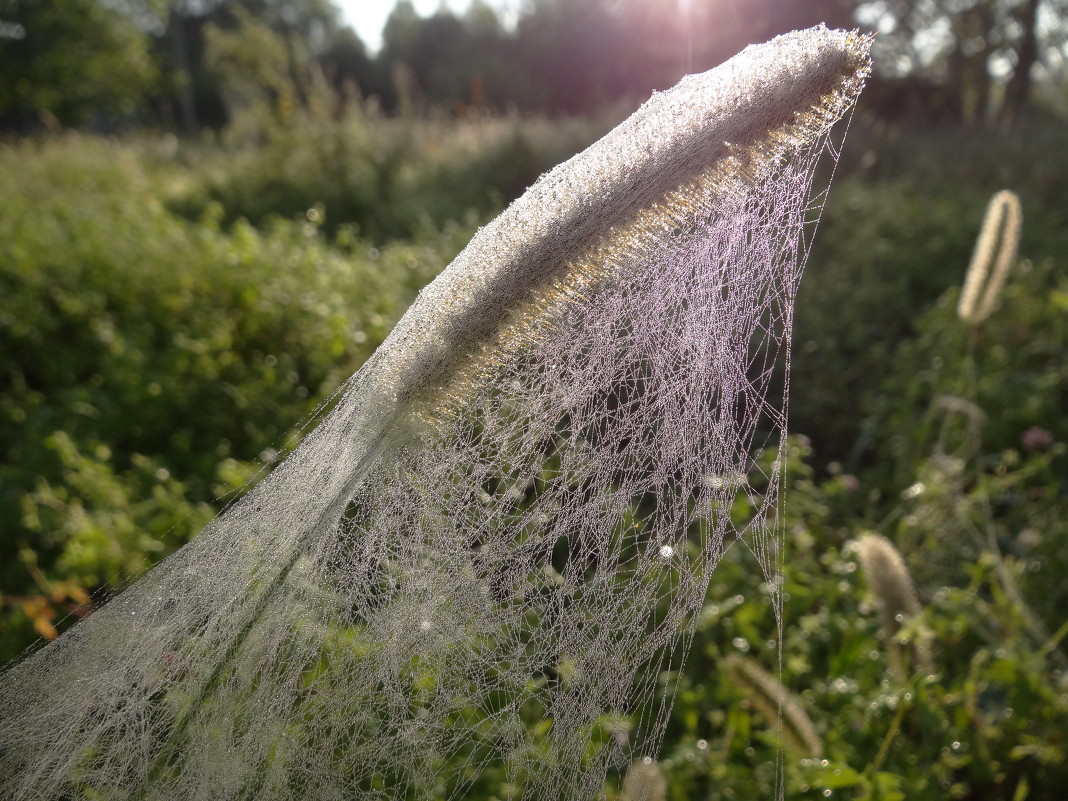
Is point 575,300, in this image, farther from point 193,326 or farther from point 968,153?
point 968,153

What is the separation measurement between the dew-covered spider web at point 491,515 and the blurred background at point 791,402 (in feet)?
0.88

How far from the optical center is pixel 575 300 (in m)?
0.78

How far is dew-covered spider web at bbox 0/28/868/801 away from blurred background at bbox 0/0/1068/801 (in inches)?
10.6

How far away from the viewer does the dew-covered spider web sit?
0.77 meters

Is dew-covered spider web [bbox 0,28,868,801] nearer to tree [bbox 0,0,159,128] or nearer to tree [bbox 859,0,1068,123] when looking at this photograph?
tree [bbox 859,0,1068,123]

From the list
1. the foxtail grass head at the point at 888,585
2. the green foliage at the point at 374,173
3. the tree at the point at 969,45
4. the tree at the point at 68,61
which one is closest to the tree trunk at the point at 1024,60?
the tree at the point at 969,45

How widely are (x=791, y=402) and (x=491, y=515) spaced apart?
156 inches

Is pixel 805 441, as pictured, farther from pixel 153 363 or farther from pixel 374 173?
pixel 374 173

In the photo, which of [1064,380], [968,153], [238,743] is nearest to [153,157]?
[968,153]

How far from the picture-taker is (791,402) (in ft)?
15.0

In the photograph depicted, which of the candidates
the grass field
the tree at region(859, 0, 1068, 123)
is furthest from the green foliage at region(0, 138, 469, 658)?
the tree at region(859, 0, 1068, 123)

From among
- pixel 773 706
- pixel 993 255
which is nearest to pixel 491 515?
pixel 773 706

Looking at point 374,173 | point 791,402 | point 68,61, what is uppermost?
point 68,61

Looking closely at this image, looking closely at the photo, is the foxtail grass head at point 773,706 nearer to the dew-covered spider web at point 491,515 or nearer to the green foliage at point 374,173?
the dew-covered spider web at point 491,515
